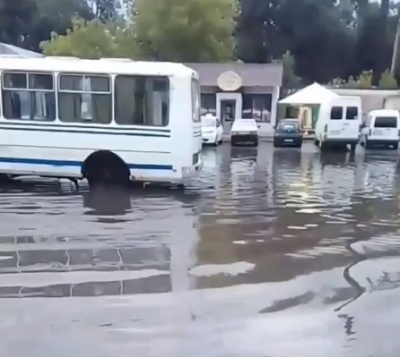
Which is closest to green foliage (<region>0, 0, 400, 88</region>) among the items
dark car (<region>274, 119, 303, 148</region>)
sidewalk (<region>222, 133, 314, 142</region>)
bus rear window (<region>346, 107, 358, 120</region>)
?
sidewalk (<region>222, 133, 314, 142</region>)

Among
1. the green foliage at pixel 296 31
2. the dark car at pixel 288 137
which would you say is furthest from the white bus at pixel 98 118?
the green foliage at pixel 296 31

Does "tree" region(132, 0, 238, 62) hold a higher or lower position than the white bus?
higher

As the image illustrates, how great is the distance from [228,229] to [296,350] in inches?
226

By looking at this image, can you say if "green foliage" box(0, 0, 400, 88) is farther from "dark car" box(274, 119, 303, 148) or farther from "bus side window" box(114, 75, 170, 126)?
"bus side window" box(114, 75, 170, 126)

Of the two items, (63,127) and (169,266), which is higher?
(63,127)

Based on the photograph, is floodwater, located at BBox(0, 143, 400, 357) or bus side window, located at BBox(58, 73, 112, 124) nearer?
floodwater, located at BBox(0, 143, 400, 357)

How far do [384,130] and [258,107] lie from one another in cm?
1139

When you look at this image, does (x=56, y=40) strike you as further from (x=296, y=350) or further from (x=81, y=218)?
(x=296, y=350)

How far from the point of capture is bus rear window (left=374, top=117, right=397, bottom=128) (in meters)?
34.6

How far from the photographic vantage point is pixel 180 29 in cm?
5019

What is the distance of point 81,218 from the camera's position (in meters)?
12.9

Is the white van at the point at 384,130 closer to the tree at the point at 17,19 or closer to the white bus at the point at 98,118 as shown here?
the white bus at the point at 98,118

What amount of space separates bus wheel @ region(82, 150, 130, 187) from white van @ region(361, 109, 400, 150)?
2056 centimetres

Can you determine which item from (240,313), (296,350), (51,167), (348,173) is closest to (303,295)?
(240,313)
